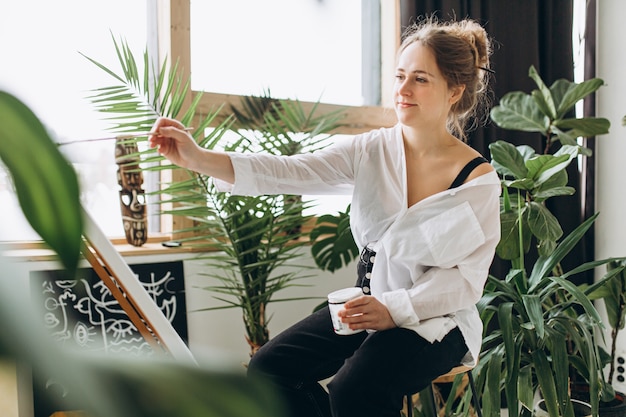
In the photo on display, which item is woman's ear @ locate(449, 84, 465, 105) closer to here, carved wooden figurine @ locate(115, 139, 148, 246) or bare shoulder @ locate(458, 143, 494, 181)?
bare shoulder @ locate(458, 143, 494, 181)

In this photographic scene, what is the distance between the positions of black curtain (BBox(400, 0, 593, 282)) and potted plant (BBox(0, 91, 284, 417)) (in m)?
2.96

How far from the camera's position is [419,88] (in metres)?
1.69

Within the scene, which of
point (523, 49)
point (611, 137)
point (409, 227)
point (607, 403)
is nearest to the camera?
point (409, 227)

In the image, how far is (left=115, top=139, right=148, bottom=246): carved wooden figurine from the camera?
2.30m

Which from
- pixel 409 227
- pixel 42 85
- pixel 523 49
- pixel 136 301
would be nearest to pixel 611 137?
pixel 523 49

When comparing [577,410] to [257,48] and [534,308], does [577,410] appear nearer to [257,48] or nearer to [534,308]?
[534,308]

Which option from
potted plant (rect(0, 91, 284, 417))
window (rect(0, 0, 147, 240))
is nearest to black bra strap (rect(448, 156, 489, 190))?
window (rect(0, 0, 147, 240))

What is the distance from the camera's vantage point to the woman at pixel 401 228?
4.92ft

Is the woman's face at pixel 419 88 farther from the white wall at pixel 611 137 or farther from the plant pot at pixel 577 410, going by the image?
the white wall at pixel 611 137

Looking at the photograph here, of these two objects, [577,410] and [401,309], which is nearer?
[401,309]

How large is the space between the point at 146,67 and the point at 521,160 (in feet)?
4.27

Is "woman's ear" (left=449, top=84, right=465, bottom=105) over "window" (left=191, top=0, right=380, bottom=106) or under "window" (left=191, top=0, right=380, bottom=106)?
under

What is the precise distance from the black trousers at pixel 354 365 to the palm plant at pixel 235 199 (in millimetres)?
704

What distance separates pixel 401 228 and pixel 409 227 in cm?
2
